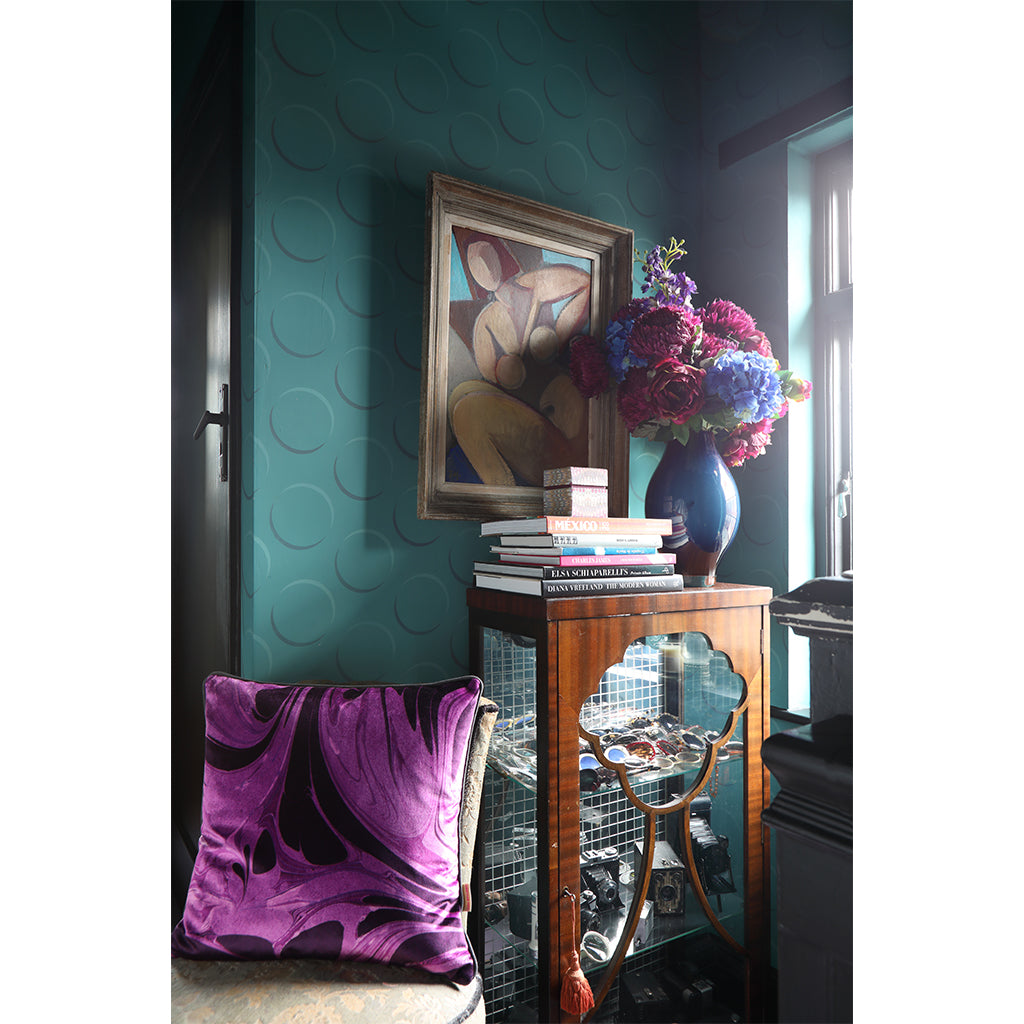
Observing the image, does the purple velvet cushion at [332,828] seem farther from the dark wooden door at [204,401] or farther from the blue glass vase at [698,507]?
the blue glass vase at [698,507]

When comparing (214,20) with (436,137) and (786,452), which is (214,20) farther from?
(786,452)

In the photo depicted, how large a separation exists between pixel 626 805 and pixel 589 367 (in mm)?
1014

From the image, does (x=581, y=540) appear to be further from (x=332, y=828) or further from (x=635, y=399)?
(x=332, y=828)

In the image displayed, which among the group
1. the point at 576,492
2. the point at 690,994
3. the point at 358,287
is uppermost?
the point at 358,287

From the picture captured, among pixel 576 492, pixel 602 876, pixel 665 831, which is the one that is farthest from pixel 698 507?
pixel 602 876

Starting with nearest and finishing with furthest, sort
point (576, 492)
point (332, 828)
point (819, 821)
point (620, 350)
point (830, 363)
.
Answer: point (819, 821), point (332, 828), point (576, 492), point (620, 350), point (830, 363)

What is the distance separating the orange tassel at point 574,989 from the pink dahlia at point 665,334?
1.14 metres

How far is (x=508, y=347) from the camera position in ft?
5.18
